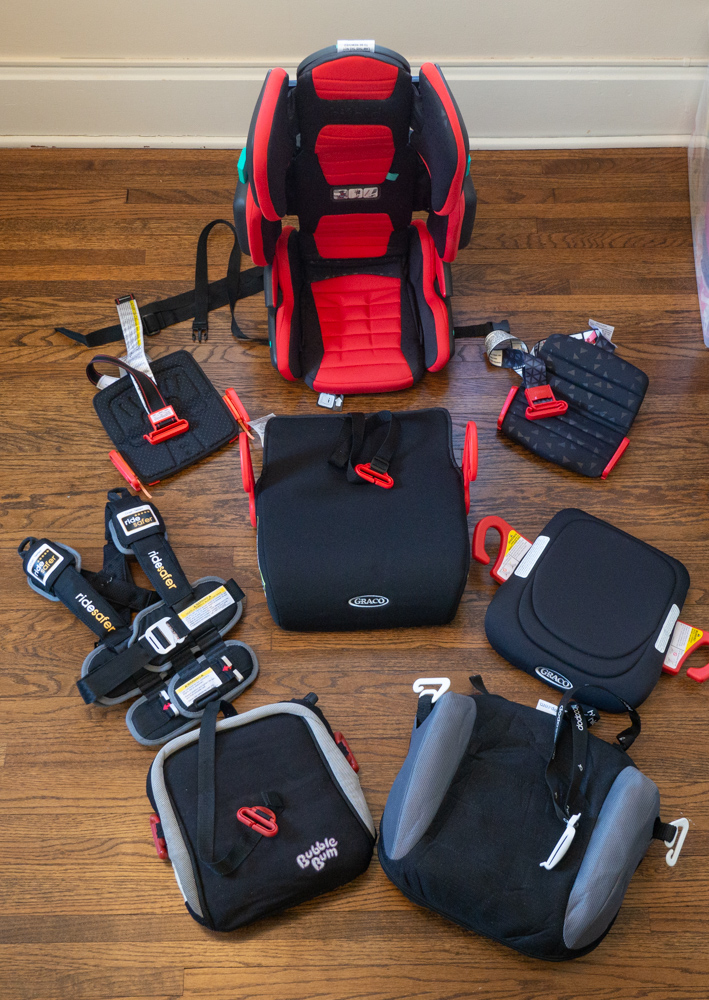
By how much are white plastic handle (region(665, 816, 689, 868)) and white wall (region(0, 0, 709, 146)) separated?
1.98 metres

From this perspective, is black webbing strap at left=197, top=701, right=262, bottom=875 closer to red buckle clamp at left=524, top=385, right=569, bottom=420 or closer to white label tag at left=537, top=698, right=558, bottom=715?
white label tag at left=537, top=698, right=558, bottom=715

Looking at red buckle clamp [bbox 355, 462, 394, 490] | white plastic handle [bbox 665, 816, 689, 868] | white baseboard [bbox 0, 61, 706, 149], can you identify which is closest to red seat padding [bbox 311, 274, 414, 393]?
red buckle clamp [bbox 355, 462, 394, 490]

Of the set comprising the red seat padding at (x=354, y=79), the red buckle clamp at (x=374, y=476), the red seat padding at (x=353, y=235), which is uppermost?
the red seat padding at (x=354, y=79)

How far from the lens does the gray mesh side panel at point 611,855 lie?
1440mm

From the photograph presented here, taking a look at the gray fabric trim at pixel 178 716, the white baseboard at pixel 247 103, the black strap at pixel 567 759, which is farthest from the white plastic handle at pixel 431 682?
the white baseboard at pixel 247 103

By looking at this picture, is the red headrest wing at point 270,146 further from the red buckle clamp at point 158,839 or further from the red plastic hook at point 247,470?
the red buckle clamp at point 158,839

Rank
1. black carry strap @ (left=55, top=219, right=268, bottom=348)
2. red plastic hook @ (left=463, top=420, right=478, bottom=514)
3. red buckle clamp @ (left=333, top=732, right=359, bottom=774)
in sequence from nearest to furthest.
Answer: red buckle clamp @ (left=333, top=732, right=359, bottom=774) → red plastic hook @ (left=463, top=420, right=478, bottom=514) → black carry strap @ (left=55, top=219, right=268, bottom=348)

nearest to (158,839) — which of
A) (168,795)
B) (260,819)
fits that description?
(168,795)

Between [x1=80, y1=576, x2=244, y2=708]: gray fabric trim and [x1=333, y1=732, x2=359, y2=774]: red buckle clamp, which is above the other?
[x1=80, y1=576, x2=244, y2=708]: gray fabric trim

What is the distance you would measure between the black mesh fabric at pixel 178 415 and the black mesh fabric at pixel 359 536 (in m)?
0.22

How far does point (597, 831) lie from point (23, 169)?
242cm

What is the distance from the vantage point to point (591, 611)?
1735 mm

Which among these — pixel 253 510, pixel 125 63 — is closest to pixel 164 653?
pixel 253 510

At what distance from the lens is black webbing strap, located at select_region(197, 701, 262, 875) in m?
1.51
